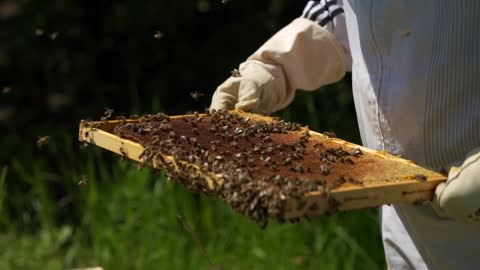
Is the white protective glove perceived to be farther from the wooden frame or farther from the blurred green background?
the blurred green background

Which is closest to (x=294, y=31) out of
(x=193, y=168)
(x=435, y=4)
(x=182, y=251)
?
(x=435, y=4)

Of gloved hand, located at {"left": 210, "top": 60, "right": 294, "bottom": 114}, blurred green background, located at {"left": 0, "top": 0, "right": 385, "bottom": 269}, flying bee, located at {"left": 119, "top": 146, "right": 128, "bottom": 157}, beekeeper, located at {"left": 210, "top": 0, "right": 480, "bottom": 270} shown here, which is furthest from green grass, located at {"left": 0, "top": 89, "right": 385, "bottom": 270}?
flying bee, located at {"left": 119, "top": 146, "right": 128, "bottom": 157}

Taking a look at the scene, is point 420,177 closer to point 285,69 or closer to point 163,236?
point 285,69

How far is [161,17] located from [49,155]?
56.2 inches

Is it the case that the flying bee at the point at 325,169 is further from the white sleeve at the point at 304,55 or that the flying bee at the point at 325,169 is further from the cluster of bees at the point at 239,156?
the white sleeve at the point at 304,55

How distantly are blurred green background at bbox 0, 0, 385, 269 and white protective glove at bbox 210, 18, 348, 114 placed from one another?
1667mm

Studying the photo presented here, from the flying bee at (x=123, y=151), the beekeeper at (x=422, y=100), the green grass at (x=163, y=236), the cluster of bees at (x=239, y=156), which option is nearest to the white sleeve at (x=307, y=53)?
the beekeeper at (x=422, y=100)

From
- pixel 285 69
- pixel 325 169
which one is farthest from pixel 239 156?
pixel 285 69

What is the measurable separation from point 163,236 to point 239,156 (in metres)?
2.56

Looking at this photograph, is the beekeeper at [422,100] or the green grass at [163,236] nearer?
the beekeeper at [422,100]

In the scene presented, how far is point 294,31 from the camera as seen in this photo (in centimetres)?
306

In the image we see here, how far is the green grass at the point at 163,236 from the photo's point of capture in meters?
4.70

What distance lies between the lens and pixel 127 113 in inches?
274

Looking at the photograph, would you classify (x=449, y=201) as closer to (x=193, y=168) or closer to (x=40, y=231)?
(x=193, y=168)
